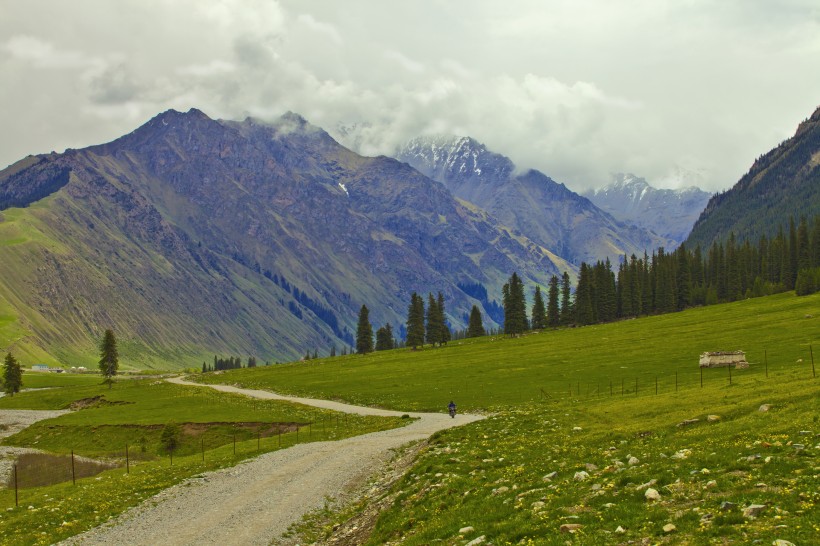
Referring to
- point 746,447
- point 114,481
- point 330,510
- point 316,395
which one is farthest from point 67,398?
point 746,447

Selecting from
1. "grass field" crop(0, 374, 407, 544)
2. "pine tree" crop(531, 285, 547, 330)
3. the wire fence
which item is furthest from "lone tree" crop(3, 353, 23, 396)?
"pine tree" crop(531, 285, 547, 330)

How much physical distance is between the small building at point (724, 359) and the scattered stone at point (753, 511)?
60.7 metres

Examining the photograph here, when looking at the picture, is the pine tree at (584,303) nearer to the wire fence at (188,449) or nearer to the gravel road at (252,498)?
the wire fence at (188,449)

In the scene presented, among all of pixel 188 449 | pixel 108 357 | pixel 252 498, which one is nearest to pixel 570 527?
pixel 252 498

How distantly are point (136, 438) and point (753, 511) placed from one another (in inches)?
3204

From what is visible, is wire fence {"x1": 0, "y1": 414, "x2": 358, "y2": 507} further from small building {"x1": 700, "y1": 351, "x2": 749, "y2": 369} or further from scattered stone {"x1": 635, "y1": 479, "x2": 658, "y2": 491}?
small building {"x1": 700, "y1": 351, "x2": 749, "y2": 369}

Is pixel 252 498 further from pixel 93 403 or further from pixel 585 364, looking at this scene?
pixel 93 403

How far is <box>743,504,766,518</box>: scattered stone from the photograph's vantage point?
15.6 metres

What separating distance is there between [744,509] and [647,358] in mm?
79651

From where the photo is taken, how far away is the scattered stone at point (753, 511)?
1561 centimetres

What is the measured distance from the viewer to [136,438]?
82.7 metres

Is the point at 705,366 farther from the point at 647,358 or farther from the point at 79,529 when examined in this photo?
the point at 79,529

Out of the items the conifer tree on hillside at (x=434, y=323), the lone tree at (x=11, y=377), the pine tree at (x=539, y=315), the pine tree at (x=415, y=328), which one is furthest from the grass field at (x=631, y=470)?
the lone tree at (x=11, y=377)

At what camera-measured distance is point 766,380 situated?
1983 inches
